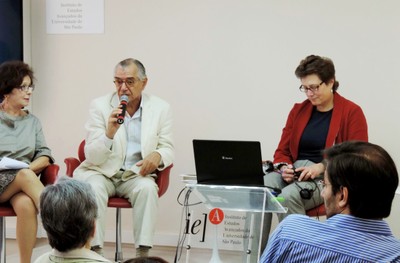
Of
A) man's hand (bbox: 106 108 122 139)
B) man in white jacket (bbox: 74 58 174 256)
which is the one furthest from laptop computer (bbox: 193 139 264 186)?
man's hand (bbox: 106 108 122 139)

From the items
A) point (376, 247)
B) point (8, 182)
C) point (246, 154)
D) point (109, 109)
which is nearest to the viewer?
point (376, 247)

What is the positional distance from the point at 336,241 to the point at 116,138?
229cm

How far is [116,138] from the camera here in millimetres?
3465

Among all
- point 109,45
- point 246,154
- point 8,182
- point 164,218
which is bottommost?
point 164,218

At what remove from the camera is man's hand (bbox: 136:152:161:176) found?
3.30 m

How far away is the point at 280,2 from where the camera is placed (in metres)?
3.93

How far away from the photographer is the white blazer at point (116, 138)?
3.35 m

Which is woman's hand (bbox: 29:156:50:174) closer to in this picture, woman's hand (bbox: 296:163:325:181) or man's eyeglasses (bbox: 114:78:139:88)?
man's eyeglasses (bbox: 114:78:139:88)

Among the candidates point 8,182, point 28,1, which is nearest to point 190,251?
point 8,182

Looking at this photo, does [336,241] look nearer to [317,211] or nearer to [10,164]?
[317,211]

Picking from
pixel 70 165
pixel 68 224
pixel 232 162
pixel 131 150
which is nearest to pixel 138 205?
pixel 131 150

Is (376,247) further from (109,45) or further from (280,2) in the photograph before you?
(109,45)

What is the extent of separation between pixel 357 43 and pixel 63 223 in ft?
9.55

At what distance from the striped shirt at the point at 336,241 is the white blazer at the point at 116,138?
6.65 ft
